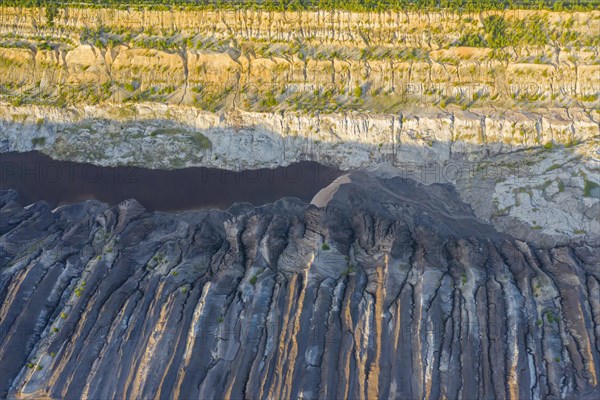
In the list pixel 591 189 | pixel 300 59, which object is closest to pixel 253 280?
pixel 300 59

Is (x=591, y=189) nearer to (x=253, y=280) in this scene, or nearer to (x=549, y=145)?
(x=549, y=145)

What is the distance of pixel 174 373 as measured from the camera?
1405 centimetres

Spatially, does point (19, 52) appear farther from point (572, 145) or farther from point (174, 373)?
point (572, 145)

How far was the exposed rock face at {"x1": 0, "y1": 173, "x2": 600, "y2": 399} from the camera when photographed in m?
14.1

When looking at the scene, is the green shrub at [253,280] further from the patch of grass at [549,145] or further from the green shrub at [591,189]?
the green shrub at [591,189]

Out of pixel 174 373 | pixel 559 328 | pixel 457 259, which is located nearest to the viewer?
pixel 174 373

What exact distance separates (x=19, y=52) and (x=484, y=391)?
2192 cm

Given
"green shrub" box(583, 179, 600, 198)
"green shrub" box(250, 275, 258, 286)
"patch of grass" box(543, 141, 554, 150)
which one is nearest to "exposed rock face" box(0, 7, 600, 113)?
"patch of grass" box(543, 141, 554, 150)

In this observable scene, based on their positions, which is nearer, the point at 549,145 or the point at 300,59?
the point at 549,145

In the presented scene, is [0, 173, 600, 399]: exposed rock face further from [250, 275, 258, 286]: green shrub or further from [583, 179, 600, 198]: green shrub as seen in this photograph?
[583, 179, 600, 198]: green shrub

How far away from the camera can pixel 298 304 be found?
1527cm

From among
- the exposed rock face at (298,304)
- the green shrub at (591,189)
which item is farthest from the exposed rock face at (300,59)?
the exposed rock face at (298,304)

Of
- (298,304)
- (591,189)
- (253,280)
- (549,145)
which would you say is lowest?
(298,304)

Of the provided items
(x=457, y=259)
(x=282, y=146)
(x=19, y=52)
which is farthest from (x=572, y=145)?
(x=19, y=52)
